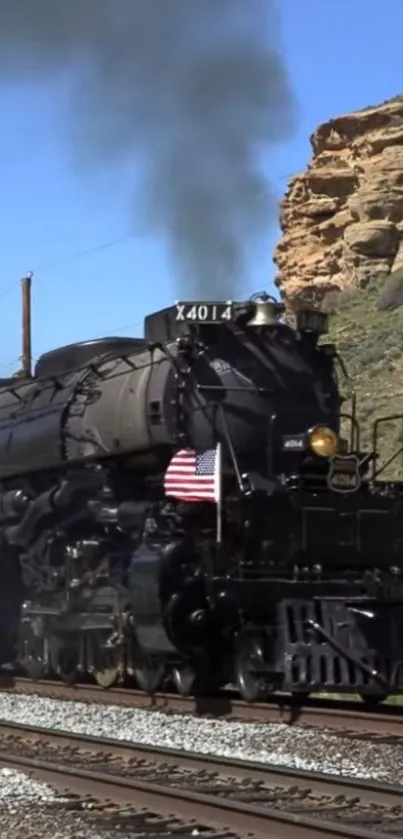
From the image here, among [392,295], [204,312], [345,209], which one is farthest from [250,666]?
[345,209]

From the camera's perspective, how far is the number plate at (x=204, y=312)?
13523mm

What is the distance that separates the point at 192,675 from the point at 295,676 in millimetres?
1682

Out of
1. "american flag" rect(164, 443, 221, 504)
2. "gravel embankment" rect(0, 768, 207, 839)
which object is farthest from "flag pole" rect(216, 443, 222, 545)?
"gravel embankment" rect(0, 768, 207, 839)

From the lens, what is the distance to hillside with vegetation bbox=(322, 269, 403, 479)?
32531mm

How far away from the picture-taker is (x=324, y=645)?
12.0m

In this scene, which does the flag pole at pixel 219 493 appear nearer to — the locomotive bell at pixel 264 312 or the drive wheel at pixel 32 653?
the locomotive bell at pixel 264 312

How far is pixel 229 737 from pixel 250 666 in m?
1.59

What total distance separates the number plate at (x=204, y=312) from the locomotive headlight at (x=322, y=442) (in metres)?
1.38

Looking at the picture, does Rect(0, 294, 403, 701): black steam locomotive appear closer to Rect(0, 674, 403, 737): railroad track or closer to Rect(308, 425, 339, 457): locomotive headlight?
Rect(308, 425, 339, 457): locomotive headlight

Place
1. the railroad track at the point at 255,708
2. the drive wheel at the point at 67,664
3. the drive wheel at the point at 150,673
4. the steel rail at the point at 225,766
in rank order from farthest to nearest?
the drive wheel at the point at 67,664 → the drive wheel at the point at 150,673 → the railroad track at the point at 255,708 → the steel rail at the point at 225,766

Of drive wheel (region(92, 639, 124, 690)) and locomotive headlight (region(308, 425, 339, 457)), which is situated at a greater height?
locomotive headlight (region(308, 425, 339, 457))

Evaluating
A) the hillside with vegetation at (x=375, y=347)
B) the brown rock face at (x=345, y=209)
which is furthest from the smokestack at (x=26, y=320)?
the brown rock face at (x=345, y=209)

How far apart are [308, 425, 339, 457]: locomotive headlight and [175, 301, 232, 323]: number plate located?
1.38 m

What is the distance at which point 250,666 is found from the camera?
41.1ft
